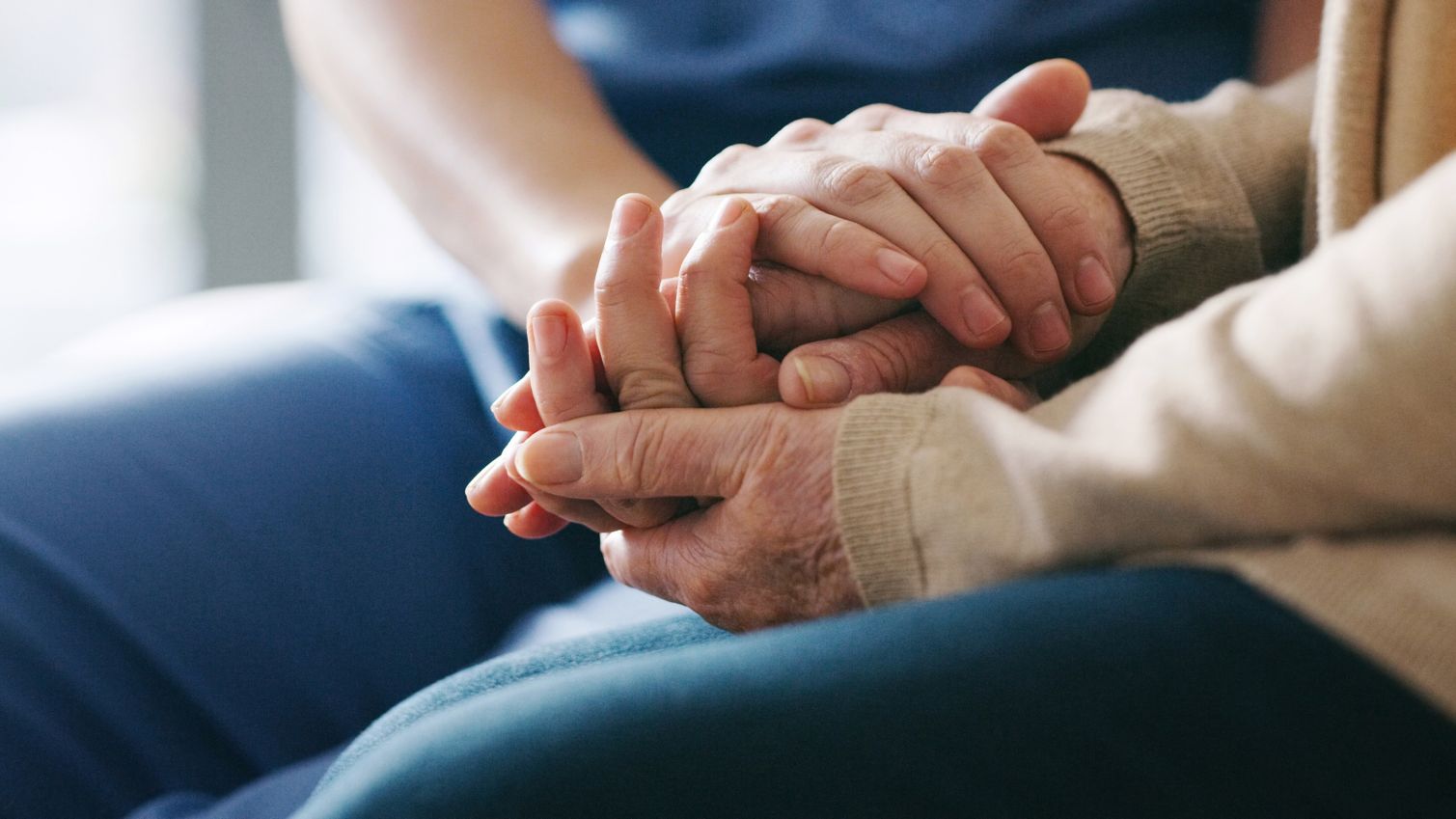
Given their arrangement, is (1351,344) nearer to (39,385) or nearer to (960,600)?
(960,600)

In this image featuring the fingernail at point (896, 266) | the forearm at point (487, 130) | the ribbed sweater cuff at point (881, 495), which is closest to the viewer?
the ribbed sweater cuff at point (881, 495)

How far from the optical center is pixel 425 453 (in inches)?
37.1

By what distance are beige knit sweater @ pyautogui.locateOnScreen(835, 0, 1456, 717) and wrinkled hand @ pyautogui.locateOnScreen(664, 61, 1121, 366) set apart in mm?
108

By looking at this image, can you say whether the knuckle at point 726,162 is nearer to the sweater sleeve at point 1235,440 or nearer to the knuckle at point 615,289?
the knuckle at point 615,289

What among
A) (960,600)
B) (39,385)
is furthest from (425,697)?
(39,385)

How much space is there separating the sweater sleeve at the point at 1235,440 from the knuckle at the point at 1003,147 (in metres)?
0.18

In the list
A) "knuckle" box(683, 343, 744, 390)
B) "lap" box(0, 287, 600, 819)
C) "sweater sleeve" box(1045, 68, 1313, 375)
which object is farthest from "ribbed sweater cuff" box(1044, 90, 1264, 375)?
"lap" box(0, 287, 600, 819)

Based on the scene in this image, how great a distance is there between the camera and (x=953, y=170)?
60cm

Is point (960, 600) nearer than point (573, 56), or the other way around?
point (960, 600)

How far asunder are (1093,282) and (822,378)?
0.55ft

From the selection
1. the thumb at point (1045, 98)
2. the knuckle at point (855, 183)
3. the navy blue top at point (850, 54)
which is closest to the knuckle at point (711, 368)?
the knuckle at point (855, 183)

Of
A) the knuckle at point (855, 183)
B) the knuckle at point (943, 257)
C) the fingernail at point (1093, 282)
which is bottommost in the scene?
the fingernail at point (1093, 282)

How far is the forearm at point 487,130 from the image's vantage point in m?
0.92

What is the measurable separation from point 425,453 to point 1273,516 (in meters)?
0.70
